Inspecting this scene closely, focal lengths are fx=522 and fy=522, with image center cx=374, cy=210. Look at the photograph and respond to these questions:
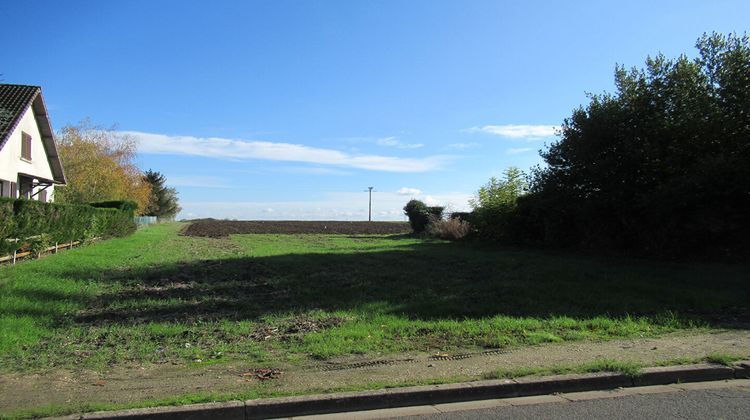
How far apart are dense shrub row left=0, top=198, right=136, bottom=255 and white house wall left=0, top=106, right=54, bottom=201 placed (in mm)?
4432

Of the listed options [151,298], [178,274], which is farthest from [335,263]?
[151,298]

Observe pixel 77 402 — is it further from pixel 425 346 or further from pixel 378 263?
pixel 378 263

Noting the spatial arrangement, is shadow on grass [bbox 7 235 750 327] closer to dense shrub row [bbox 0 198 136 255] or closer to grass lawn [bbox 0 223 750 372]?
grass lawn [bbox 0 223 750 372]

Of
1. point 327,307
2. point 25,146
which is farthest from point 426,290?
point 25,146

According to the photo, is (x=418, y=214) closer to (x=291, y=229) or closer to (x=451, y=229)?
(x=451, y=229)

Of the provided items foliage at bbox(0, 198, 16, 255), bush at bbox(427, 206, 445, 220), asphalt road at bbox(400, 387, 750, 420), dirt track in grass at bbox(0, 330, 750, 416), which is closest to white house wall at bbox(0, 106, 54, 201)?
foliage at bbox(0, 198, 16, 255)

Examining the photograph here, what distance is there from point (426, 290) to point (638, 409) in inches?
275

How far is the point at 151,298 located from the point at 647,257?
15.5 metres

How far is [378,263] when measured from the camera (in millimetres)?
17578

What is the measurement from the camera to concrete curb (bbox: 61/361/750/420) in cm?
493

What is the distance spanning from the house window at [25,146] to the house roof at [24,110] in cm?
180

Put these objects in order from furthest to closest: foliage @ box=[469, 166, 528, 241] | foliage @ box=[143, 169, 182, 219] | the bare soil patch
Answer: foliage @ box=[143, 169, 182, 219] → the bare soil patch → foliage @ box=[469, 166, 528, 241]

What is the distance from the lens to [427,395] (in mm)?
5434

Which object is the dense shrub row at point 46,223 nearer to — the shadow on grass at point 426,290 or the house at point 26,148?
the shadow on grass at point 426,290
